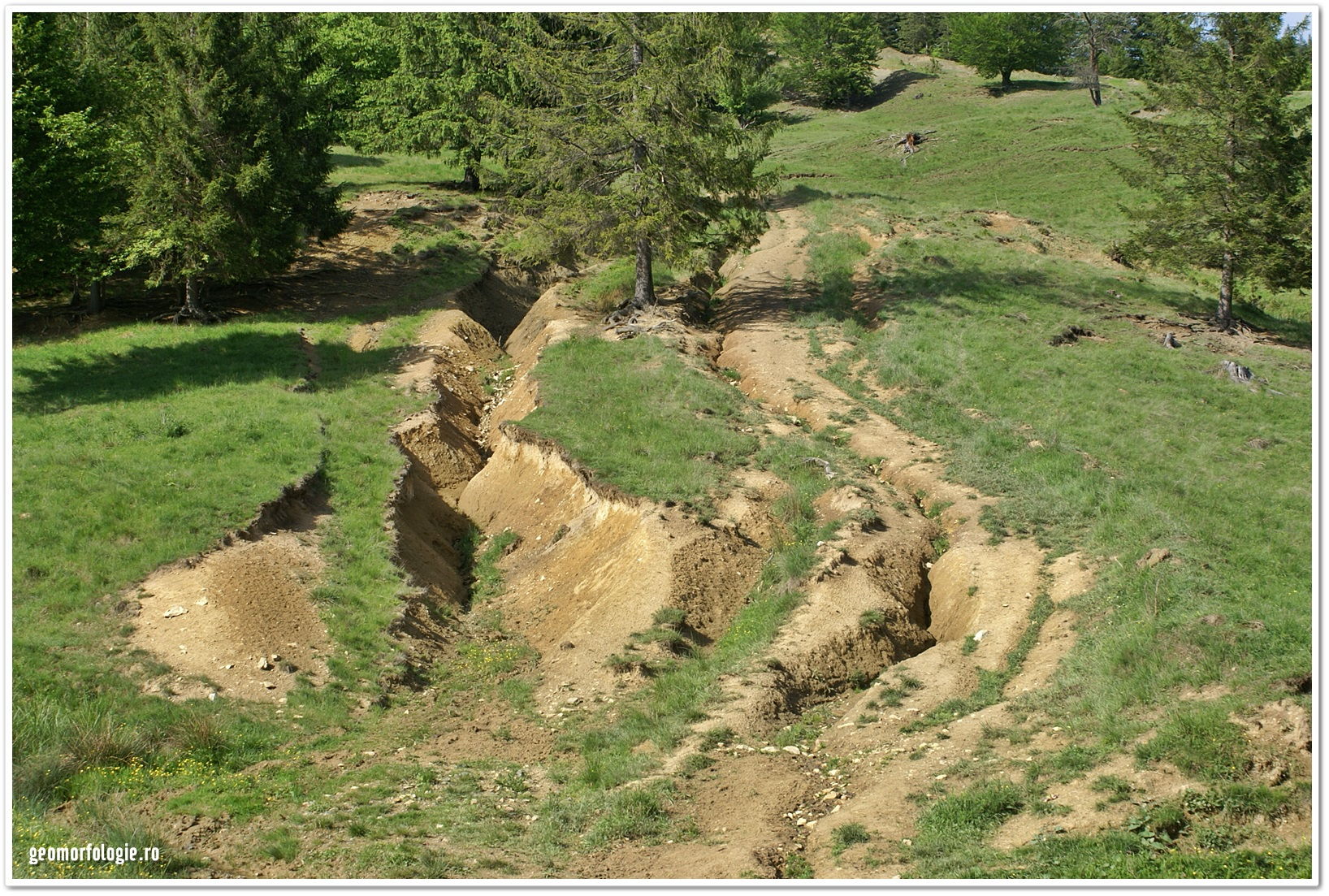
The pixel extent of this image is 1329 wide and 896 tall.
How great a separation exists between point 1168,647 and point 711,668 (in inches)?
276

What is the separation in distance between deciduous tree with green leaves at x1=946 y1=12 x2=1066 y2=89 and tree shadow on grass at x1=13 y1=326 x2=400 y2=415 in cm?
6134

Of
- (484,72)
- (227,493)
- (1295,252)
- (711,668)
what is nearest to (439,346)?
(227,493)

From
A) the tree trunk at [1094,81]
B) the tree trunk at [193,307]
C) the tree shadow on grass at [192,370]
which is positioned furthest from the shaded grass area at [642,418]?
the tree trunk at [1094,81]

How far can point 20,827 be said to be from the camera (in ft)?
36.9

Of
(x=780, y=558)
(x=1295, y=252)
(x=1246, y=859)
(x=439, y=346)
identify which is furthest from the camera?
Result: (x=439, y=346)

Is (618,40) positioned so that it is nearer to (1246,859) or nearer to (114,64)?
(114,64)

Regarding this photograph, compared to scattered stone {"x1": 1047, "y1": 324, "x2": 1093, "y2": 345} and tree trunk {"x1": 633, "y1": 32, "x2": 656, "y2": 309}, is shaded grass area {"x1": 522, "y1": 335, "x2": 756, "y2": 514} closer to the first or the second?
tree trunk {"x1": 633, "y1": 32, "x2": 656, "y2": 309}

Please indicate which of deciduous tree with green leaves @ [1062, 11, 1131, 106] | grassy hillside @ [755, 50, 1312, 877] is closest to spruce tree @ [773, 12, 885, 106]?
deciduous tree with green leaves @ [1062, 11, 1131, 106]

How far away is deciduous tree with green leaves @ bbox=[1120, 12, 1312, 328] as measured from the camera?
3025 cm

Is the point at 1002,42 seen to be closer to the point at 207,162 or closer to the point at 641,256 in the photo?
the point at 641,256

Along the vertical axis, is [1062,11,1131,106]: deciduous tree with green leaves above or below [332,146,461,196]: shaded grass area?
above

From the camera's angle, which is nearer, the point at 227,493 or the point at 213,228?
the point at 227,493

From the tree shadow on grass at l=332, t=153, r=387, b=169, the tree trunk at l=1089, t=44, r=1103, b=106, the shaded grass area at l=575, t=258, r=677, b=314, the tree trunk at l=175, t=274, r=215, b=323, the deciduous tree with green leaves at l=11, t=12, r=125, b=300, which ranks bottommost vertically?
the tree trunk at l=175, t=274, r=215, b=323

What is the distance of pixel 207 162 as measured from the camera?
31719mm
